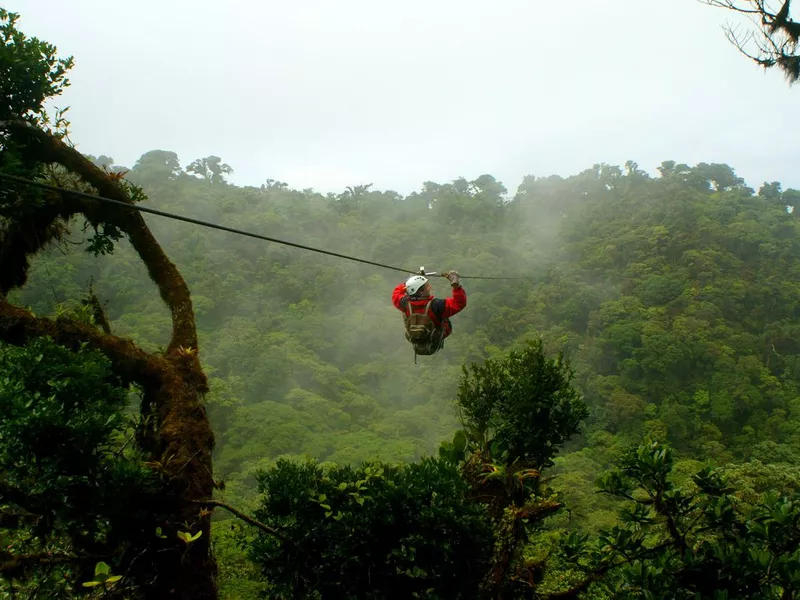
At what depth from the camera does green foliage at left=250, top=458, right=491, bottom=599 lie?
137 inches

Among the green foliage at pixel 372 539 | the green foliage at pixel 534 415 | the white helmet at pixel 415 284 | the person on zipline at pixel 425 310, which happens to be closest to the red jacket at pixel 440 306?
the person on zipline at pixel 425 310

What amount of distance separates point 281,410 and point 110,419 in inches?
639

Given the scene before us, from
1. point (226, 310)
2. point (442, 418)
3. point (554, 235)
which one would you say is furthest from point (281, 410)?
point (554, 235)

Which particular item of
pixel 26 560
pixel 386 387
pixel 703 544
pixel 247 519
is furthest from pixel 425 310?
pixel 386 387

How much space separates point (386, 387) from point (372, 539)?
19319 millimetres

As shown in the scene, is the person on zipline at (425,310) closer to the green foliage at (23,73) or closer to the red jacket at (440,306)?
the red jacket at (440,306)

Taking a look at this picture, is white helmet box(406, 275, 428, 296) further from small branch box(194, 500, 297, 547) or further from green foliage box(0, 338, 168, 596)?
green foliage box(0, 338, 168, 596)

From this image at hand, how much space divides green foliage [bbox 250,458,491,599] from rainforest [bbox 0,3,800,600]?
0.02 meters

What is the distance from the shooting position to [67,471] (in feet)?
8.98

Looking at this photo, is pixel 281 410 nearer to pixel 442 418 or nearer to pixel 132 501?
pixel 442 418

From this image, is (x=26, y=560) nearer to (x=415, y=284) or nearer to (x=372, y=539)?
(x=372, y=539)

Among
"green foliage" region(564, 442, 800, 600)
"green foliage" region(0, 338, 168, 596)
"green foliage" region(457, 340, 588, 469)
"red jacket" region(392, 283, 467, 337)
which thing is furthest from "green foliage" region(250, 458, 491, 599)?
"red jacket" region(392, 283, 467, 337)

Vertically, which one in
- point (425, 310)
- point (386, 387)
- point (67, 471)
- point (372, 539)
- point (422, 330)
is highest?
point (425, 310)

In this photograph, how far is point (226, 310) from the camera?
82.7ft
